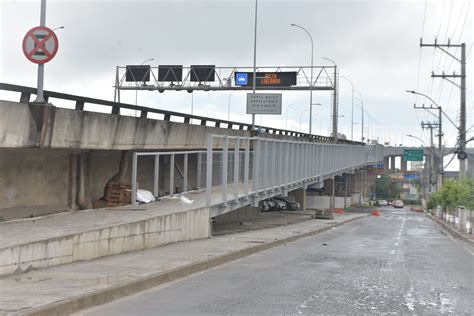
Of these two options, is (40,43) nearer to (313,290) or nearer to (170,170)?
(313,290)

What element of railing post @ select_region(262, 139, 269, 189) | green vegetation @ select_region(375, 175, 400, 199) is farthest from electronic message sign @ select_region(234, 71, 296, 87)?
green vegetation @ select_region(375, 175, 400, 199)

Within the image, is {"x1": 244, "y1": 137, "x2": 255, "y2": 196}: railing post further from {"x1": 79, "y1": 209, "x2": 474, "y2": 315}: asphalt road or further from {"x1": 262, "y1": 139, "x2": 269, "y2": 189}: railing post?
{"x1": 79, "y1": 209, "x2": 474, "y2": 315}: asphalt road

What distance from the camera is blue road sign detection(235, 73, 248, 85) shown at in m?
52.3

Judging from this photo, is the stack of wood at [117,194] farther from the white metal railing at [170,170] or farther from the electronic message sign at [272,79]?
the electronic message sign at [272,79]

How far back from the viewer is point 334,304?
29.6 ft

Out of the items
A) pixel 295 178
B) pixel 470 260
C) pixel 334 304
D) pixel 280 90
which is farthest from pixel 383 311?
pixel 280 90

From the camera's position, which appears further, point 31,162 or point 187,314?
point 31,162

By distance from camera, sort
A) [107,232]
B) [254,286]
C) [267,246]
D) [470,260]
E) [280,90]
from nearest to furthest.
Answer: [254,286] → [107,232] → [470,260] → [267,246] → [280,90]

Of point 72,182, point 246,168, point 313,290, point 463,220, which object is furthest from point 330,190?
point 313,290

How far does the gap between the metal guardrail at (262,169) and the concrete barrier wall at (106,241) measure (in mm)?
1892

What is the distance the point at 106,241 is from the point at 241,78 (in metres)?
41.0

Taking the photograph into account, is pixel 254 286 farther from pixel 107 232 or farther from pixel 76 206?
pixel 76 206

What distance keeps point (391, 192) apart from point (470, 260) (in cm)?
16915

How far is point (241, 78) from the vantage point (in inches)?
2066
